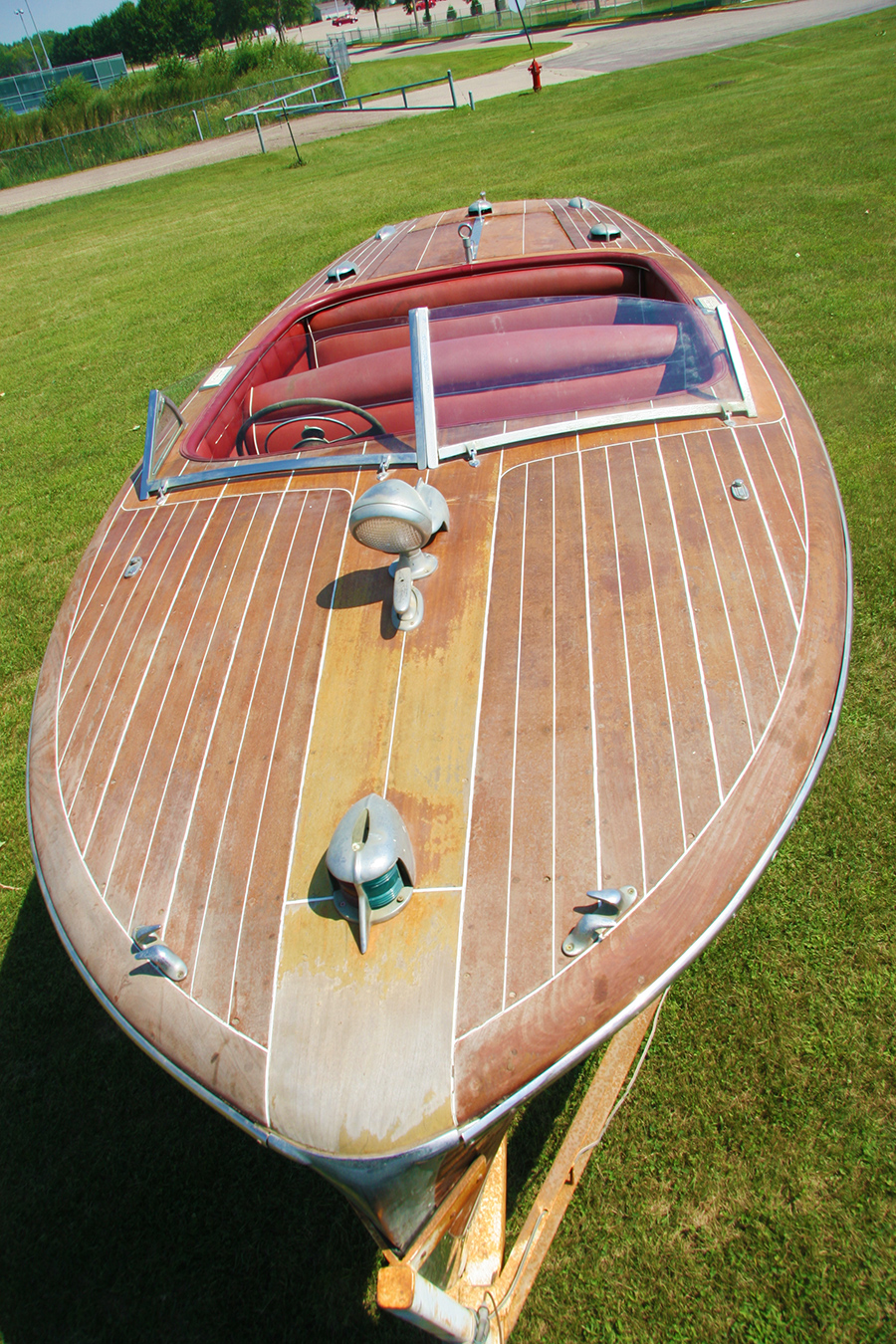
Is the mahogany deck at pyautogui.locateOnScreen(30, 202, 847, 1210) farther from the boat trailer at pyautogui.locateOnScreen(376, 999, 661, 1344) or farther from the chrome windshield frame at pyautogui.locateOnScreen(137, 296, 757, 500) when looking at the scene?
the boat trailer at pyautogui.locateOnScreen(376, 999, 661, 1344)

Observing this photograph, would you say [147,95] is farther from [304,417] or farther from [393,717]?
[393,717]

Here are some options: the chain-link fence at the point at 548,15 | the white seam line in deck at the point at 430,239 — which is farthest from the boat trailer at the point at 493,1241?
the chain-link fence at the point at 548,15

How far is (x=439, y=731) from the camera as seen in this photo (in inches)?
73.4

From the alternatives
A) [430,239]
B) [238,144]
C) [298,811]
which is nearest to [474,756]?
[298,811]

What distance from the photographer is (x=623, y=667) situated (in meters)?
1.90

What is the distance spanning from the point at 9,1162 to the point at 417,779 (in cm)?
183

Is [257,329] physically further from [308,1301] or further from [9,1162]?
[308,1301]

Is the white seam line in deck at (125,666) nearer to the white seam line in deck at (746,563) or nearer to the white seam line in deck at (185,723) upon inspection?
the white seam line in deck at (185,723)

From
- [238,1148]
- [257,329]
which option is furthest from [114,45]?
[238,1148]

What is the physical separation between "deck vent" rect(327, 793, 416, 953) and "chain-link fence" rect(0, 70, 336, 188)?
23108mm

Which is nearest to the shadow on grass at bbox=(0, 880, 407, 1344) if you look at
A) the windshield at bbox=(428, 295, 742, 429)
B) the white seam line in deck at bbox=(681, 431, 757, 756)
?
the white seam line in deck at bbox=(681, 431, 757, 756)

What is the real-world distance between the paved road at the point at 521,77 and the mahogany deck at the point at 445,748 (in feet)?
59.5

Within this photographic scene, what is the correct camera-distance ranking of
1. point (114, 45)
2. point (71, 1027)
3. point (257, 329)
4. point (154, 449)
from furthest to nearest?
point (114, 45) < point (257, 329) < point (154, 449) < point (71, 1027)

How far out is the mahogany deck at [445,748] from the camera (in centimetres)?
150
